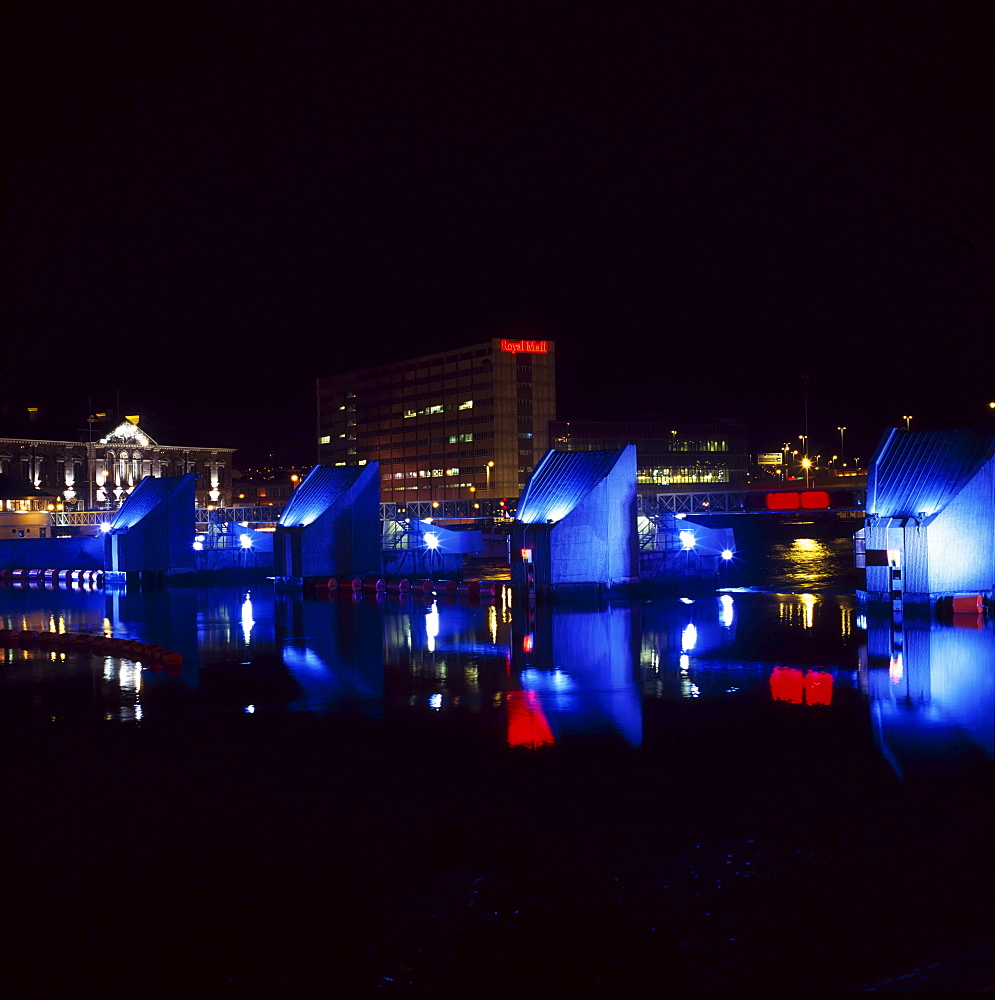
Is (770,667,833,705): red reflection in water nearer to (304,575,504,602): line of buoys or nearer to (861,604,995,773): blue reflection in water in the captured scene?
(861,604,995,773): blue reflection in water

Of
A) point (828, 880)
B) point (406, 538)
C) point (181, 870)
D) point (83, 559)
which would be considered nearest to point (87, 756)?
point (181, 870)

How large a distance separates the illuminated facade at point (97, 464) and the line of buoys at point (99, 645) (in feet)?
295

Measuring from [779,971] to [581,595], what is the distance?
4070cm

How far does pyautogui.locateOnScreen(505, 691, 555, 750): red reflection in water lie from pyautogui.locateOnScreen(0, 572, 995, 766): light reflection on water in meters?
0.06

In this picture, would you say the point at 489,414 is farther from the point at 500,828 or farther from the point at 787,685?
the point at 500,828

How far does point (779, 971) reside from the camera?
32.7 feet

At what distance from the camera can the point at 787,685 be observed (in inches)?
1014

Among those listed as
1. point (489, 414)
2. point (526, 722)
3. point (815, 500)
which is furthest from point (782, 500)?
point (489, 414)

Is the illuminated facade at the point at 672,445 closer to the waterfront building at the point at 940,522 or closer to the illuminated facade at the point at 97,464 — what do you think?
the illuminated facade at the point at 97,464

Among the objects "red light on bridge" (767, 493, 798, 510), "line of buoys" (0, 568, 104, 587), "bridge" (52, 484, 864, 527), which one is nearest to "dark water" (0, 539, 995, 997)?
"bridge" (52, 484, 864, 527)

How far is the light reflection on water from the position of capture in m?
22.8

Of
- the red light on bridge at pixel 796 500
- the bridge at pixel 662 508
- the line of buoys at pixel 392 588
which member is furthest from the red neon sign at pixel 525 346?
the line of buoys at pixel 392 588

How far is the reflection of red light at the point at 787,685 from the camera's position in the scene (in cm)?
2394

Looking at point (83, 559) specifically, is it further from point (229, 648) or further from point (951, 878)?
point (951, 878)
